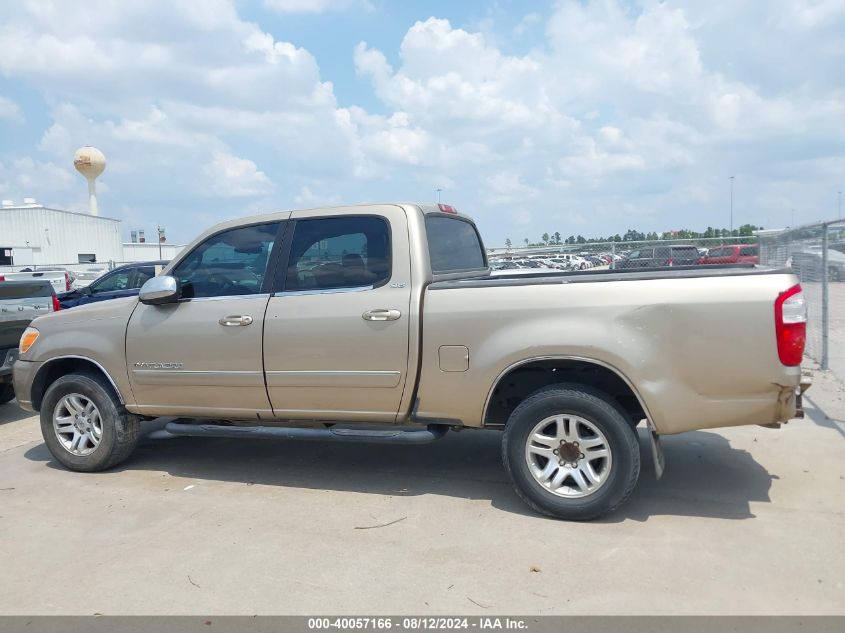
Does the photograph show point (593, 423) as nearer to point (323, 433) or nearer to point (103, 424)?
point (323, 433)

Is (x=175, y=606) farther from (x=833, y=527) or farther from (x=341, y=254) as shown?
(x=833, y=527)

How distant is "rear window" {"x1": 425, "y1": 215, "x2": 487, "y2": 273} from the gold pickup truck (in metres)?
0.02

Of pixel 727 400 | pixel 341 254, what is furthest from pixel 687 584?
pixel 341 254

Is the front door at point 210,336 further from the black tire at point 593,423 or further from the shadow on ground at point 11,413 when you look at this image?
the shadow on ground at point 11,413

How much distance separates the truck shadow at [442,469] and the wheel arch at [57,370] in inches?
25.2

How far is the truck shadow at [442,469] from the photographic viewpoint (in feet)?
15.0

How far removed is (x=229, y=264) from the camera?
524 centimetres

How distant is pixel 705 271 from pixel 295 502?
3079 mm

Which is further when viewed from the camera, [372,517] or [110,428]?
[110,428]

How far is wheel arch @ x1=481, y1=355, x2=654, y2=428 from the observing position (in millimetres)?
4182

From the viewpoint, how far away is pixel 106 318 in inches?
215

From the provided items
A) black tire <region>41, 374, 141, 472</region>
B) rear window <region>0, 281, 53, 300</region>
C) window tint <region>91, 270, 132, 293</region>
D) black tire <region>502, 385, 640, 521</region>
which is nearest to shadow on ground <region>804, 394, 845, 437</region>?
→ black tire <region>502, 385, 640, 521</region>

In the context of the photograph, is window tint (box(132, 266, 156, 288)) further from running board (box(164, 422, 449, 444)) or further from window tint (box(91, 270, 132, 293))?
running board (box(164, 422, 449, 444))

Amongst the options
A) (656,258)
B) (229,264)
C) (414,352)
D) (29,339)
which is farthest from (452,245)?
(656,258)
